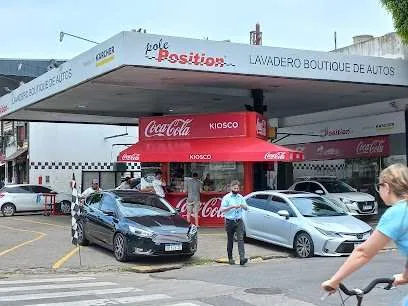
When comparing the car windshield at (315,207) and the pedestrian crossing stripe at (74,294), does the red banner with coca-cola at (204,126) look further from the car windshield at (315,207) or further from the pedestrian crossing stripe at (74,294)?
the pedestrian crossing stripe at (74,294)

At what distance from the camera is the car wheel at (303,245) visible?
14.6 metres

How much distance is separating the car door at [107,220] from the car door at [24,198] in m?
14.3

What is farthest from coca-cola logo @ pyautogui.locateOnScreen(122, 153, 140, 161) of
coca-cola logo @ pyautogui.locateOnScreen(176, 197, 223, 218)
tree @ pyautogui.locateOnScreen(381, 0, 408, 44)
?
tree @ pyautogui.locateOnScreen(381, 0, 408, 44)

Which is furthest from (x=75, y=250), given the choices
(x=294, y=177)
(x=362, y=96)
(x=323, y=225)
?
(x=294, y=177)

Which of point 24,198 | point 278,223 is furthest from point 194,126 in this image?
point 24,198

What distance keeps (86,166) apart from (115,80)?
16.0 m

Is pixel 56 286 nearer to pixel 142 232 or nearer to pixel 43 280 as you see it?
pixel 43 280

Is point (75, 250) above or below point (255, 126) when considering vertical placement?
below

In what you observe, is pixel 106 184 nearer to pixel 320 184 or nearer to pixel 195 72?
pixel 320 184

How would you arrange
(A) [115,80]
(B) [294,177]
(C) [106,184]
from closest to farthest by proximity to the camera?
(A) [115,80] → (B) [294,177] → (C) [106,184]

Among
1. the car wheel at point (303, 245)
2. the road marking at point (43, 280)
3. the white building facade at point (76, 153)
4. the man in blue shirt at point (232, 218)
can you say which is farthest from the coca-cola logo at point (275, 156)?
the white building facade at point (76, 153)

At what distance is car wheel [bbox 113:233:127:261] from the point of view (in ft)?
44.2

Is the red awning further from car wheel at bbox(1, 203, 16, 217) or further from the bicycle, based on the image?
the bicycle

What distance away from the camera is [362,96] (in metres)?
25.2
